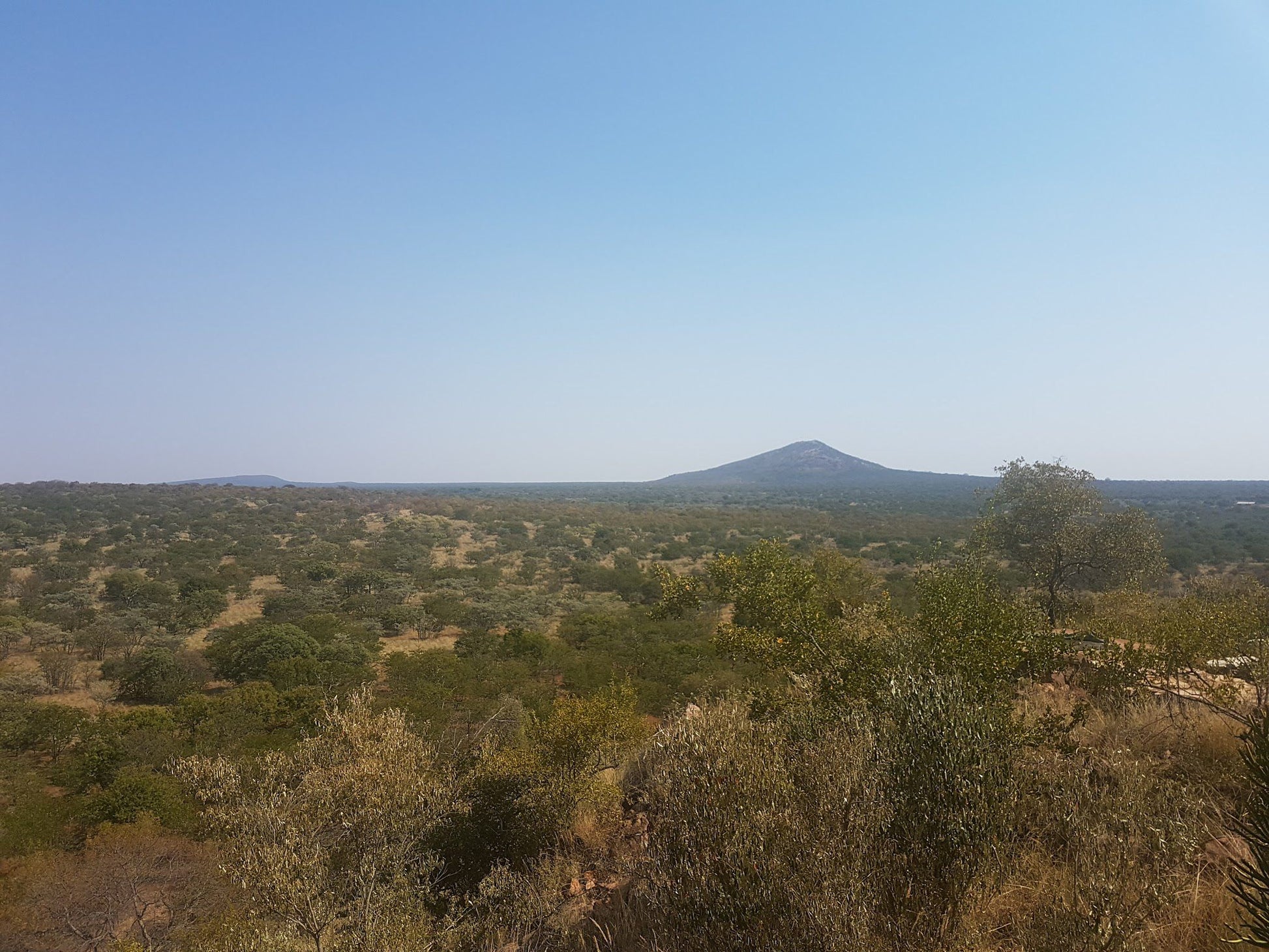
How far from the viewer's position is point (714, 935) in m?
6.20

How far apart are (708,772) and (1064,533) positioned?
2676 centimetres

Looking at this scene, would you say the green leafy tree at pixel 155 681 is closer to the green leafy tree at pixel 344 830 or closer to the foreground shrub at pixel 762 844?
the green leafy tree at pixel 344 830

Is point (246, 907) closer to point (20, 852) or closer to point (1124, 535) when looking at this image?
point (20, 852)

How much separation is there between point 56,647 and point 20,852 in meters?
23.7

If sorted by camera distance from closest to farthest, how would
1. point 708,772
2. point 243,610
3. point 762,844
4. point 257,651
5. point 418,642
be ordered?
point 762,844
point 708,772
point 257,651
point 418,642
point 243,610

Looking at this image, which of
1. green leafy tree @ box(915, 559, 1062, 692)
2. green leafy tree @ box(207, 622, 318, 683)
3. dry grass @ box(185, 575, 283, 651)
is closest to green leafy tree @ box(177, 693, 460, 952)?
green leafy tree @ box(915, 559, 1062, 692)

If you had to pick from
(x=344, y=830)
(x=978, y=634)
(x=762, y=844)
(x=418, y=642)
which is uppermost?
(x=978, y=634)

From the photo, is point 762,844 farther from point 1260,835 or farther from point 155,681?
point 155,681

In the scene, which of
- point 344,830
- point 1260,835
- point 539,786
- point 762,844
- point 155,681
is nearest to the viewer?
point 1260,835

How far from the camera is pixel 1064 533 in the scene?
1065 inches

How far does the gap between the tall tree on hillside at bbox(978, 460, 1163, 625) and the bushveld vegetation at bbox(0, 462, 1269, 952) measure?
161 mm

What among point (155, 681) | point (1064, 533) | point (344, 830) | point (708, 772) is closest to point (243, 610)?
point (155, 681)

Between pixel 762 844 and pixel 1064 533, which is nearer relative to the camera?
pixel 762 844

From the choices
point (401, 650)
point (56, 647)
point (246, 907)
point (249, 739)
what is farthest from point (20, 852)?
point (56, 647)
